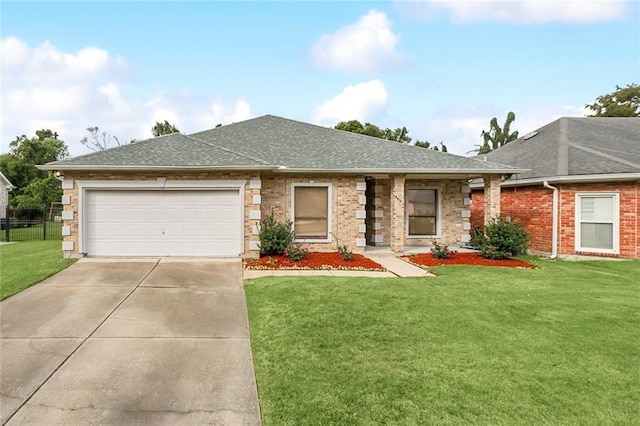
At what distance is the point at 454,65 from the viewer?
15.4 metres

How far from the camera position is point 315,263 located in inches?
420

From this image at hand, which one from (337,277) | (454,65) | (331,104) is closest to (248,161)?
(337,277)

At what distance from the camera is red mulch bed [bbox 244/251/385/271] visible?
33.5 ft

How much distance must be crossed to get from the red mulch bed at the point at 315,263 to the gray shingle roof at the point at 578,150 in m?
7.88

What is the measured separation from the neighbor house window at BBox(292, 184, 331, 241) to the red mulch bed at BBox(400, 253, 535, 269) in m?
3.05

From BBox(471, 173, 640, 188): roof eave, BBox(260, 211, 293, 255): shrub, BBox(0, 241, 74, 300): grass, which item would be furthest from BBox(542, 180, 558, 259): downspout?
BBox(0, 241, 74, 300): grass

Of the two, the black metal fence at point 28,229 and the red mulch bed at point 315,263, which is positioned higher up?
the black metal fence at point 28,229

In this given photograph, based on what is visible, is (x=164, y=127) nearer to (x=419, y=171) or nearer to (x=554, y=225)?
(x=419, y=171)

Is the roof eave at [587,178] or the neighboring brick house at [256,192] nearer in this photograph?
the neighboring brick house at [256,192]

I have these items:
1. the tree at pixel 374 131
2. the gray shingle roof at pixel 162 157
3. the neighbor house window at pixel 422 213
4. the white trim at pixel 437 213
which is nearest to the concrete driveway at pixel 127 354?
the gray shingle roof at pixel 162 157

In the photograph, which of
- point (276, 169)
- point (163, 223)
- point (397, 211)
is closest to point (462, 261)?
point (397, 211)

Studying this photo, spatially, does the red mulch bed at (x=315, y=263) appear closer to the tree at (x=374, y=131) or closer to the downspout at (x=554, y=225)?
the downspout at (x=554, y=225)

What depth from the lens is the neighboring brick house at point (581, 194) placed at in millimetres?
11844

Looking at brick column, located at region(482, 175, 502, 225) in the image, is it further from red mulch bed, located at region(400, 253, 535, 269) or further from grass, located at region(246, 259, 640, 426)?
grass, located at region(246, 259, 640, 426)
